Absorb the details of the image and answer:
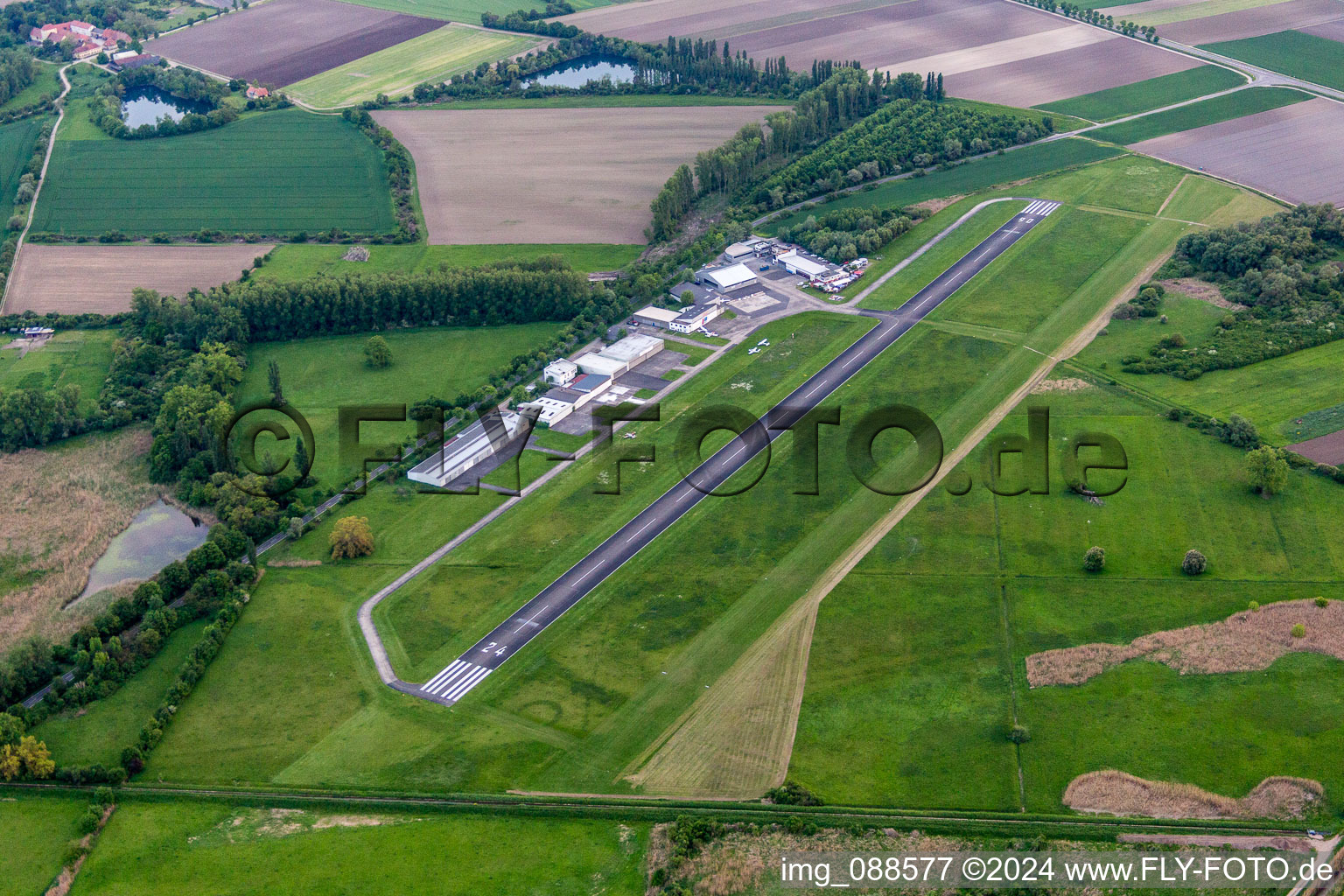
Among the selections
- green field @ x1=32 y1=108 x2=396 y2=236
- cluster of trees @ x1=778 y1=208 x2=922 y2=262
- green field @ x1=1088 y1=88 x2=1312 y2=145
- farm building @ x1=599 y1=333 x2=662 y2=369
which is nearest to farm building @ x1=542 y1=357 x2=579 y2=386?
farm building @ x1=599 y1=333 x2=662 y2=369

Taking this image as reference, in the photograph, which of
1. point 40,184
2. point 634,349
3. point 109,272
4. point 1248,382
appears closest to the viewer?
point 1248,382

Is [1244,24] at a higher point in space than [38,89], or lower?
lower

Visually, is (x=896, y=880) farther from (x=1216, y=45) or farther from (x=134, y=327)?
(x=1216, y=45)

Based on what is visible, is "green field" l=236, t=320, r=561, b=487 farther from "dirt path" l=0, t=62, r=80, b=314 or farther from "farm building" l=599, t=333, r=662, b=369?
"dirt path" l=0, t=62, r=80, b=314

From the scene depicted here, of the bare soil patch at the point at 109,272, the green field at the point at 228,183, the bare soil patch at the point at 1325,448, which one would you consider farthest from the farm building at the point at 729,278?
the bare soil patch at the point at 1325,448

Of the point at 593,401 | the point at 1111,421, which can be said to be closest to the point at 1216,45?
the point at 1111,421

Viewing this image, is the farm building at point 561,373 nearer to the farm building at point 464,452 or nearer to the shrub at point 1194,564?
the farm building at point 464,452

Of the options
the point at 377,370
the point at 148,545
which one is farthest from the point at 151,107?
the point at 148,545

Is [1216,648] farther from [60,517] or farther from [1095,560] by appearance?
[60,517]
